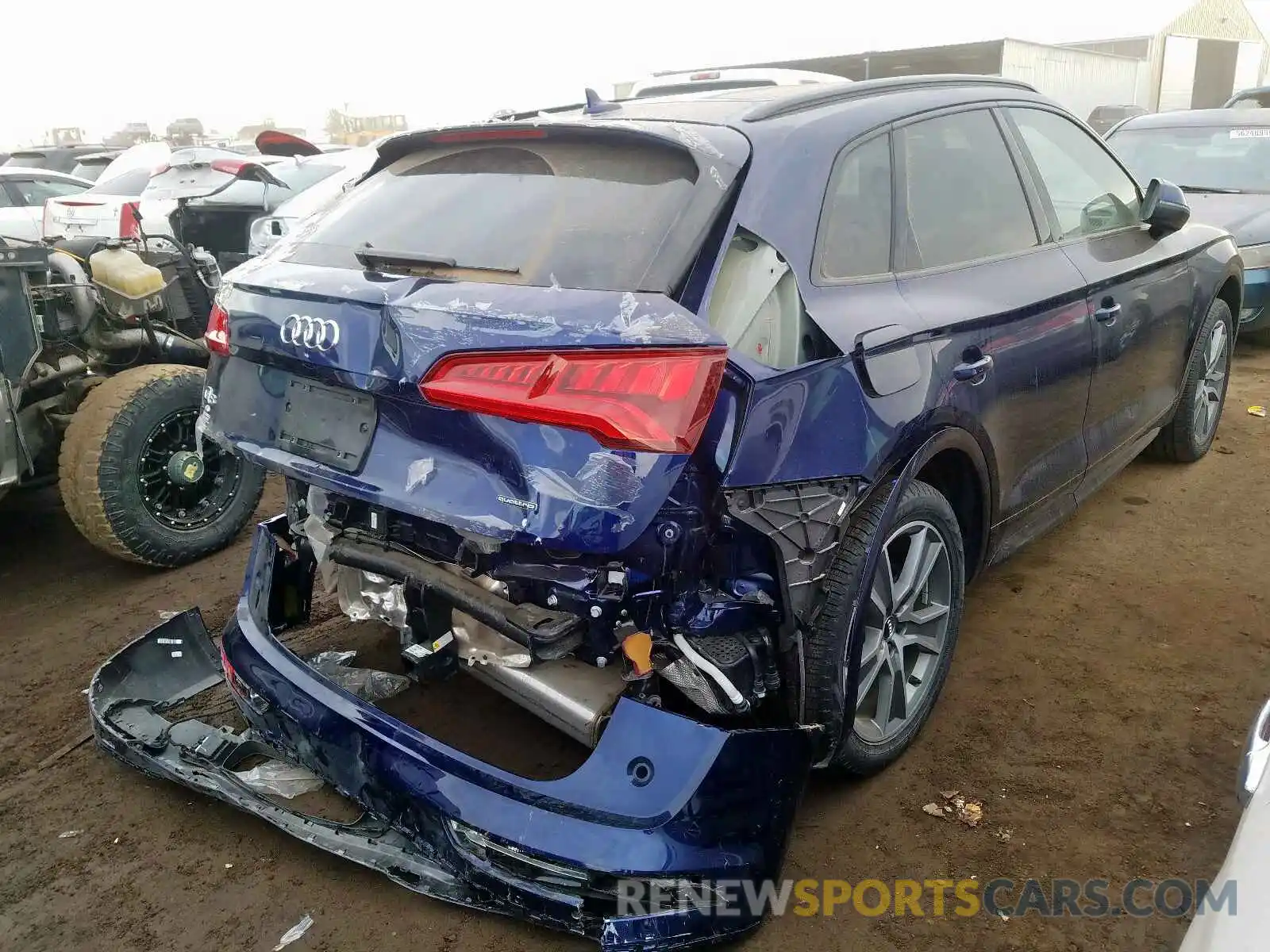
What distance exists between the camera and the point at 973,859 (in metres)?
2.37

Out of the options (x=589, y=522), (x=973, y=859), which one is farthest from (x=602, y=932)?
(x=973, y=859)

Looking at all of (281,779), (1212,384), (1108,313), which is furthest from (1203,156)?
(281,779)

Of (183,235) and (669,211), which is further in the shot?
(183,235)

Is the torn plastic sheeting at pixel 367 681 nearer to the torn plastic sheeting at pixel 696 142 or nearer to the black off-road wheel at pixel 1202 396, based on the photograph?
the torn plastic sheeting at pixel 696 142

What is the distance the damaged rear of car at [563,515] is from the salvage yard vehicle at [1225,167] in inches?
231

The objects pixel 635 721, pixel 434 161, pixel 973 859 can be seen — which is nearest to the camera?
pixel 635 721

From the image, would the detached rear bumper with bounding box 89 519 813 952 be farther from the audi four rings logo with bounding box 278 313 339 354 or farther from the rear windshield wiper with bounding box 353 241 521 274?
the rear windshield wiper with bounding box 353 241 521 274

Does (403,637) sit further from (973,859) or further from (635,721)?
(973,859)

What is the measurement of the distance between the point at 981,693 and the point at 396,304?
2.17 meters

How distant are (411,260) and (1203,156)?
7.53 m

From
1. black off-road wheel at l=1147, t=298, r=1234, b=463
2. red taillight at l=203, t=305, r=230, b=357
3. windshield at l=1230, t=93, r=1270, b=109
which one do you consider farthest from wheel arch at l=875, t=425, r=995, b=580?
windshield at l=1230, t=93, r=1270, b=109

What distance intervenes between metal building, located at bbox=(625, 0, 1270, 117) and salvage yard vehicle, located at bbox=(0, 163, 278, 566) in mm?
15098

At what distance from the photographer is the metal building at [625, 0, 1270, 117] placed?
61.8ft

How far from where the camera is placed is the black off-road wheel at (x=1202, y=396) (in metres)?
4.44
